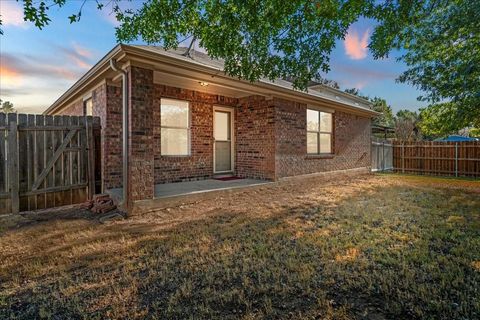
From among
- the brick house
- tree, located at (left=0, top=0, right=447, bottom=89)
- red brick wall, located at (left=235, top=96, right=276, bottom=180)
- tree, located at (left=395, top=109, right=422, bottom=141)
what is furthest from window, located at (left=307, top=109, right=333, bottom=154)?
tree, located at (left=395, top=109, right=422, bottom=141)

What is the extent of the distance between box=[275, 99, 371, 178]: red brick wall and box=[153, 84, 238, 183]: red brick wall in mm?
2237

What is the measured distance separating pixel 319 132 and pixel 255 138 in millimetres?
3274

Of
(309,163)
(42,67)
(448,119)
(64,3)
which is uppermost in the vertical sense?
(42,67)

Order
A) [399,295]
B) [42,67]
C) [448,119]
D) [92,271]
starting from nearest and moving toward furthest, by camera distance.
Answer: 1. [399,295]
2. [92,271]
3. [448,119]
4. [42,67]

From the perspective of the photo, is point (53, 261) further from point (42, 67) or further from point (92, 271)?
point (42, 67)

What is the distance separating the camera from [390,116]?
31922 mm

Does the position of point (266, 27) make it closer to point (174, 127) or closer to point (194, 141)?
point (174, 127)

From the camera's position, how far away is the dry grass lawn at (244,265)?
2242mm

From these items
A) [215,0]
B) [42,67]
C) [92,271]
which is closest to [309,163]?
[215,0]

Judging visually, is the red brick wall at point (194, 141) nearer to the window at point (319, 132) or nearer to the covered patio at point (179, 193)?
the covered patio at point (179, 193)

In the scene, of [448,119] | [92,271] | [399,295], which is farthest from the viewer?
[448,119]

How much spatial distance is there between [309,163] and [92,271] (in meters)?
8.46

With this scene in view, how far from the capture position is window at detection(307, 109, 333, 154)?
10477 millimetres

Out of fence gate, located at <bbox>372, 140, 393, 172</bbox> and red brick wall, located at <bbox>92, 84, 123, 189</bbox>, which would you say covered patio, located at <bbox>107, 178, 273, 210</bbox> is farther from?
fence gate, located at <bbox>372, 140, 393, 172</bbox>
